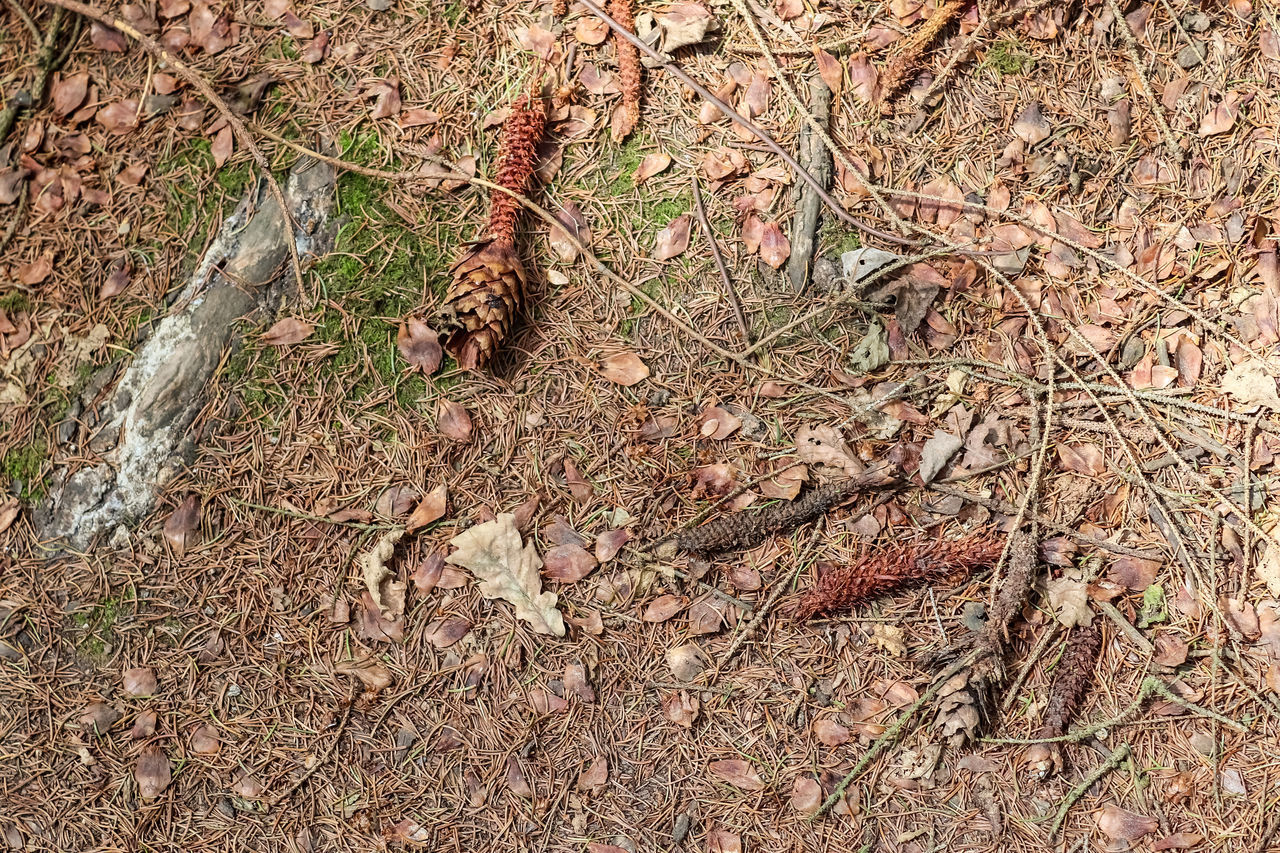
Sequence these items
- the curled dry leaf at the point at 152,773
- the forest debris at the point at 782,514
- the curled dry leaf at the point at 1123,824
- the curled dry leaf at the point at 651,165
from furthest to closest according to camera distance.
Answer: the curled dry leaf at the point at 651,165 → the curled dry leaf at the point at 152,773 → the forest debris at the point at 782,514 → the curled dry leaf at the point at 1123,824

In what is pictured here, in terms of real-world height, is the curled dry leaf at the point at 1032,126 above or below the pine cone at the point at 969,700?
above

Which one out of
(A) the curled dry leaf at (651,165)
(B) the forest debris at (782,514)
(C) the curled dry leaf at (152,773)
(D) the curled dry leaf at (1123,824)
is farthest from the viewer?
(A) the curled dry leaf at (651,165)

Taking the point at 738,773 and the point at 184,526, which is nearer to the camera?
the point at 738,773

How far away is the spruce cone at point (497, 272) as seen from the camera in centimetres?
233

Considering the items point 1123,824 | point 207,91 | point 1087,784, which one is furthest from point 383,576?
point 1123,824

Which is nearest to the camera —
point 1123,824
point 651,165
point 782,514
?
point 1123,824

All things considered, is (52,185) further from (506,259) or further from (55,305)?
(506,259)

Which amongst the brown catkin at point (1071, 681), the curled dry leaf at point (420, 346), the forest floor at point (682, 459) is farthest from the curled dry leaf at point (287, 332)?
the brown catkin at point (1071, 681)

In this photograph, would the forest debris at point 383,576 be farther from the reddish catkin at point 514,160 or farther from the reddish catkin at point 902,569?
the reddish catkin at point 902,569

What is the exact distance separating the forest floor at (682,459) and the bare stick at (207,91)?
0.06m

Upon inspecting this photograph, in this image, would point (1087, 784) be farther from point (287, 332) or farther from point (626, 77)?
point (287, 332)

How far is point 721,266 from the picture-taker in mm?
2484

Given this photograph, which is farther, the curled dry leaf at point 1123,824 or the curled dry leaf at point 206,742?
the curled dry leaf at point 206,742

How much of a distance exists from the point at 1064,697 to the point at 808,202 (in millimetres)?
1620
